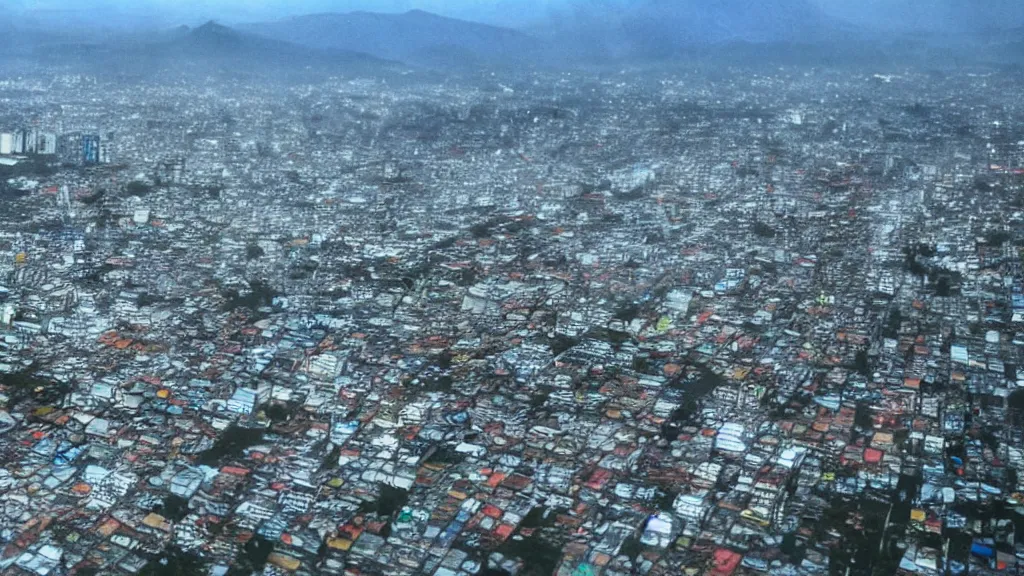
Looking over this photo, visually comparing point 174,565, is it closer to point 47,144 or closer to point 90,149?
point 90,149

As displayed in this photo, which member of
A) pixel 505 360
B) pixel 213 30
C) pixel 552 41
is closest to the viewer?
pixel 505 360

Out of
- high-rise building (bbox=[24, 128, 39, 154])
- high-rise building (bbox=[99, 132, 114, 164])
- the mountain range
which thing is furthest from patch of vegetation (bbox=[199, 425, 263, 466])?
the mountain range

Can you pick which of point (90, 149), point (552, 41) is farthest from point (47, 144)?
point (552, 41)

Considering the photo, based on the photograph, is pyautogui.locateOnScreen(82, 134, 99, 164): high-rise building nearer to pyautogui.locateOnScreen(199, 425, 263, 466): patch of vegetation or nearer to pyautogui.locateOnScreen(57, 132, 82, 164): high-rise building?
pyautogui.locateOnScreen(57, 132, 82, 164): high-rise building

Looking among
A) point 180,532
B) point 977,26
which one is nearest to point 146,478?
point 180,532

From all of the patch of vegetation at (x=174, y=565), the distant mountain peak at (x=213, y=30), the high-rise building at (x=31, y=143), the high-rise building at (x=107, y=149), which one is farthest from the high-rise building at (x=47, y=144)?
the distant mountain peak at (x=213, y=30)

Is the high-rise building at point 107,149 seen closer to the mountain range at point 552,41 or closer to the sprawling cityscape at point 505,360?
the sprawling cityscape at point 505,360
